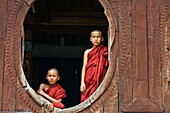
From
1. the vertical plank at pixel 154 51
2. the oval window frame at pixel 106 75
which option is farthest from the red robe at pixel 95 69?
the vertical plank at pixel 154 51

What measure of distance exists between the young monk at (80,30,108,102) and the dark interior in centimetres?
113

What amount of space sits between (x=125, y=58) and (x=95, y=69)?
0.29m

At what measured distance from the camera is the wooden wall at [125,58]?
403cm

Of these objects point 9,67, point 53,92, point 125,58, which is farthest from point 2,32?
point 125,58

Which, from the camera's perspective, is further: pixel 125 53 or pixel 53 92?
pixel 53 92

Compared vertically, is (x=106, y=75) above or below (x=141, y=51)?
below

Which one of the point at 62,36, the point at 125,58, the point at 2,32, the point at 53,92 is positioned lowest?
the point at 53,92

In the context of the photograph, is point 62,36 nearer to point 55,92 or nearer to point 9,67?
point 55,92

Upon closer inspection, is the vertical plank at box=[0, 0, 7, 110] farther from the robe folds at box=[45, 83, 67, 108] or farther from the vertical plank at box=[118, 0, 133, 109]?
the vertical plank at box=[118, 0, 133, 109]

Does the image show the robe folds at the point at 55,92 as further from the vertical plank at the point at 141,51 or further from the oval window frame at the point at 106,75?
the vertical plank at the point at 141,51

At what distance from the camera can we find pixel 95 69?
424 cm

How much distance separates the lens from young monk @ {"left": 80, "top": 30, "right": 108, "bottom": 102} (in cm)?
419

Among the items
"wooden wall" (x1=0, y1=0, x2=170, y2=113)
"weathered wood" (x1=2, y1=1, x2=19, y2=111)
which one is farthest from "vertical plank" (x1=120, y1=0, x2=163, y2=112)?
"weathered wood" (x1=2, y1=1, x2=19, y2=111)

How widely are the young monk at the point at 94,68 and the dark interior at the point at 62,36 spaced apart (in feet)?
3.70
